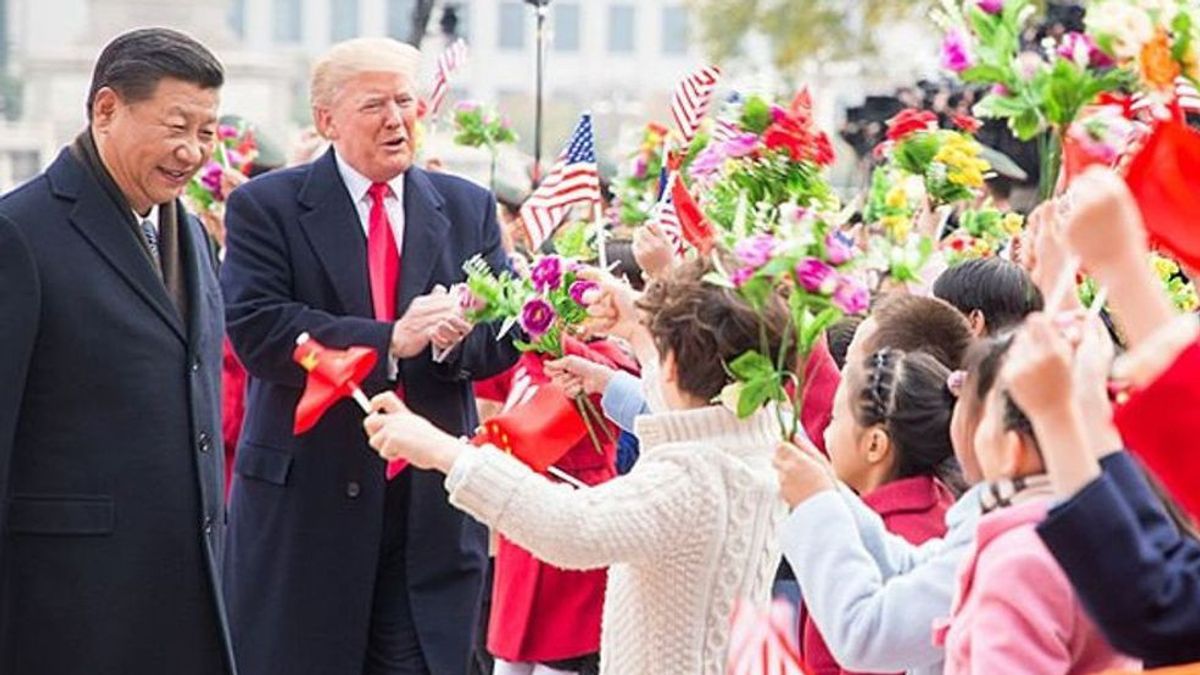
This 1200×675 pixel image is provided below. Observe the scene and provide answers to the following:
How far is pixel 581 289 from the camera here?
5.59 meters

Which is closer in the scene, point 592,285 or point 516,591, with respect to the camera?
point 592,285

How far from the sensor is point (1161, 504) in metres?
3.31

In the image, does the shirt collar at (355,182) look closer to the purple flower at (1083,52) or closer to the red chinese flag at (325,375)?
the red chinese flag at (325,375)

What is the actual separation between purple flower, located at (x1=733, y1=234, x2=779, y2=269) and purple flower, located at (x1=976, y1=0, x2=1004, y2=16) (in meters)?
0.52

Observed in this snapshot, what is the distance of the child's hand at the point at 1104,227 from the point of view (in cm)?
309

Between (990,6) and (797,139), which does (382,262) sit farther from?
(990,6)

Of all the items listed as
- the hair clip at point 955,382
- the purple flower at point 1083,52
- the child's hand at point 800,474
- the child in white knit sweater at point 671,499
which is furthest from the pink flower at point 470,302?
the purple flower at point 1083,52

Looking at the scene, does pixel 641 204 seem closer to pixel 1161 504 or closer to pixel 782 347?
pixel 782 347

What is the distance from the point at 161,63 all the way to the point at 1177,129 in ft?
8.66

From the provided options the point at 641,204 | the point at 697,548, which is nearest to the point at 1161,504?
the point at 697,548

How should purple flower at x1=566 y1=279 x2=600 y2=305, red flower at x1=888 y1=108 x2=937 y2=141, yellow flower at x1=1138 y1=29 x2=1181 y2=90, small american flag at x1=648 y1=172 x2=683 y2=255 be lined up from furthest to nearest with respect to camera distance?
red flower at x1=888 y1=108 x2=937 y2=141
small american flag at x1=648 y1=172 x2=683 y2=255
purple flower at x1=566 y1=279 x2=600 y2=305
yellow flower at x1=1138 y1=29 x2=1181 y2=90

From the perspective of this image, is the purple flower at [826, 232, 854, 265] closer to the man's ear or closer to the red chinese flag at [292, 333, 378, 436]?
the red chinese flag at [292, 333, 378, 436]

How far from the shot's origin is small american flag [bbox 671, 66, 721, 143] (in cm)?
697

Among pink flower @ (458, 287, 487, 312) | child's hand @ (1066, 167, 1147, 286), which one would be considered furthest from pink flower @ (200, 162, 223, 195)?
child's hand @ (1066, 167, 1147, 286)
